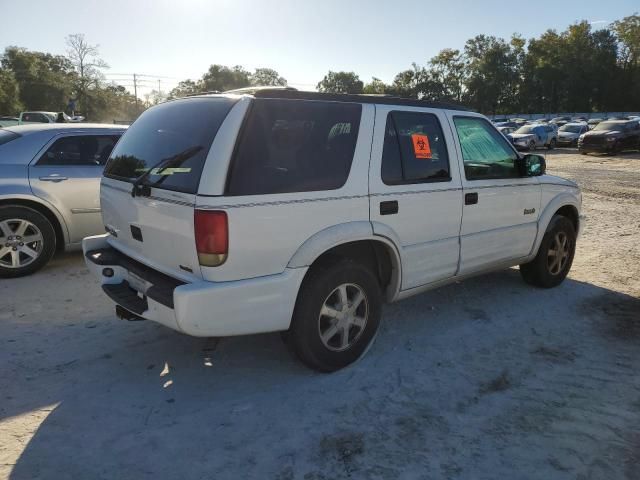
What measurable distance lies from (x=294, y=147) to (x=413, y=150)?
3.58ft

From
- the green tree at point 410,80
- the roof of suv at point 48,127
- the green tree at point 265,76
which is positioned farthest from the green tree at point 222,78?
the roof of suv at point 48,127

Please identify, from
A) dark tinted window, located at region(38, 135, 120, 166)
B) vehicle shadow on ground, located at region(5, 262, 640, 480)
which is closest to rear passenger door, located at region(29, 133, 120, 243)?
dark tinted window, located at region(38, 135, 120, 166)

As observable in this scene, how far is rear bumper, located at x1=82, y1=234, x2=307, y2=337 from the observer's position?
277 cm

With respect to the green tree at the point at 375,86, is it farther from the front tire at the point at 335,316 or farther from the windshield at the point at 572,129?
the front tire at the point at 335,316

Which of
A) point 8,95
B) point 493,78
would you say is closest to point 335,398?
point 8,95

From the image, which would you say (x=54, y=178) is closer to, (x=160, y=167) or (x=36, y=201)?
(x=36, y=201)

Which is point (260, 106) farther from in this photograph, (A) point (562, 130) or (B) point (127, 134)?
(A) point (562, 130)

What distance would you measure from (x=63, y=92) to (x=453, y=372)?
63.5 m

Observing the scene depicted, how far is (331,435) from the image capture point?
9.12 feet

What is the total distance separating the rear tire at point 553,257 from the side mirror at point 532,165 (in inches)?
28.8

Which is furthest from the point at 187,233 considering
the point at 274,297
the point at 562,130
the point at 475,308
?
the point at 562,130

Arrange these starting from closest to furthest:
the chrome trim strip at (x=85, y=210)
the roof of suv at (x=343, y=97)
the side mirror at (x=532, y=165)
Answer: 1. the roof of suv at (x=343, y=97)
2. the side mirror at (x=532, y=165)
3. the chrome trim strip at (x=85, y=210)

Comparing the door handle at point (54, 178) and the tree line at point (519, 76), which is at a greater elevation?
the tree line at point (519, 76)

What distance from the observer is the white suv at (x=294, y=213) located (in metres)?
2.81
